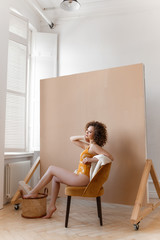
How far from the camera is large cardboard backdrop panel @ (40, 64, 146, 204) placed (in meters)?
3.04

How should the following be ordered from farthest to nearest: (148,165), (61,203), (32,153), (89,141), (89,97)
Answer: (32,153) < (61,203) < (89,97) < (89,141) < (148,165)

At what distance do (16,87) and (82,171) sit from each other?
205 cm

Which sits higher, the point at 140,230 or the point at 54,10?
the point at 54,10

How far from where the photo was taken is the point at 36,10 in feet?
15.4

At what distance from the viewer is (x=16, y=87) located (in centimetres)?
407

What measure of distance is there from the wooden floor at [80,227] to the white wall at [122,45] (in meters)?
1.40

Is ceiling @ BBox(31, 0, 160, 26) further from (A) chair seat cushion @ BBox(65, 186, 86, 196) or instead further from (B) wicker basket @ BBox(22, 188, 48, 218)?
(B) wicker basket @ BBox(22, 188, 48, 218)

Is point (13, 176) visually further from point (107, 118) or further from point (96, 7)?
point (96, 7)

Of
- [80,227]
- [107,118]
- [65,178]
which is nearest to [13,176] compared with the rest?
[65,178]

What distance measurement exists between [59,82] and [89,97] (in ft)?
2.00

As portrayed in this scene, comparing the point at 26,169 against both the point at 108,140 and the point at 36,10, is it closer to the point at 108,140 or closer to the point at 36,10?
the point at 108,140

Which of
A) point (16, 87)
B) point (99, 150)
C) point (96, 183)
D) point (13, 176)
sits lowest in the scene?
point (13, 176)

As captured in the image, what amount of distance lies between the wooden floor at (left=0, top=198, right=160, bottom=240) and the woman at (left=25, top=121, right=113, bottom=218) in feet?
0.93

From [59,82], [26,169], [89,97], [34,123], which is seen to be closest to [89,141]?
[89,97]
